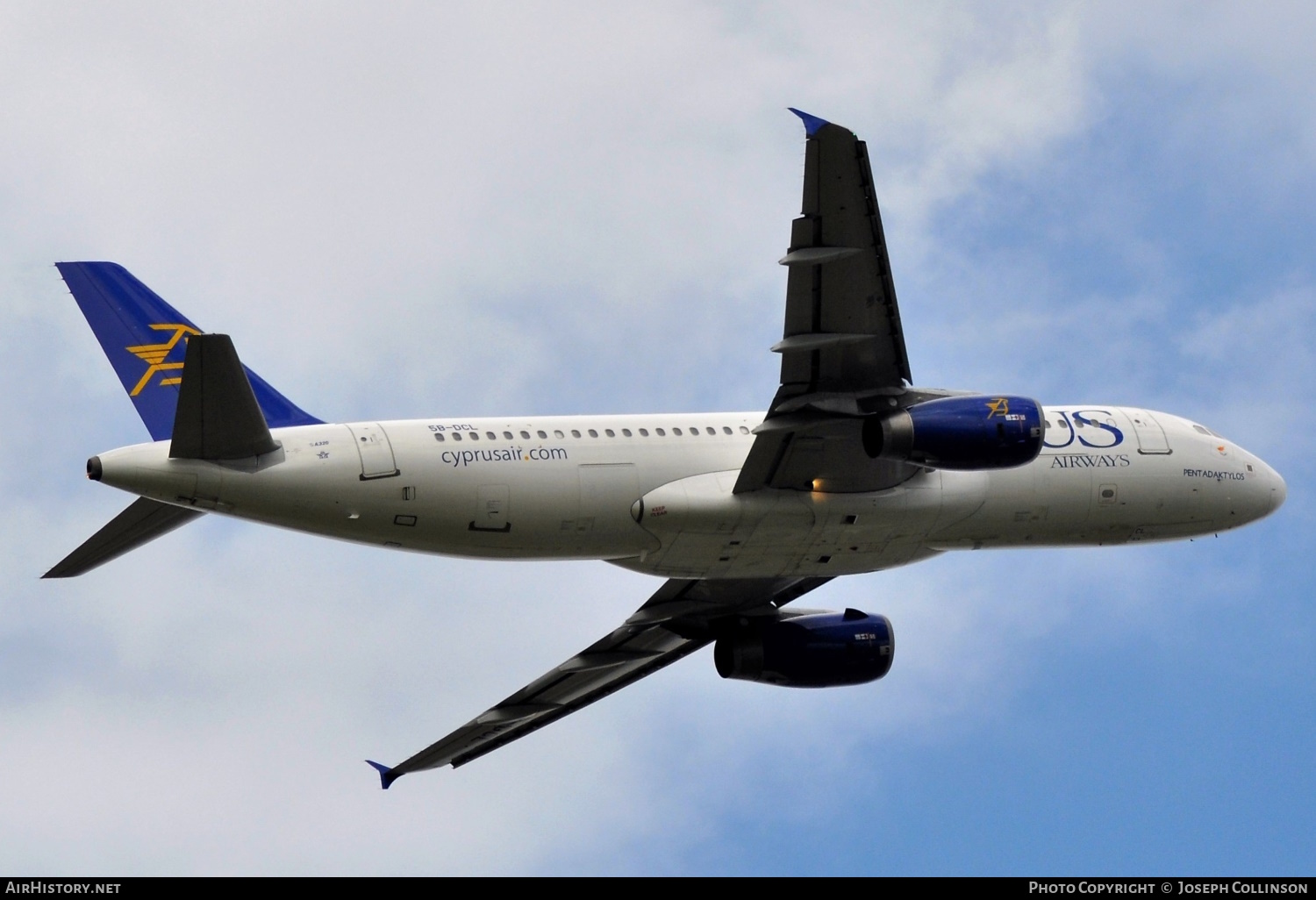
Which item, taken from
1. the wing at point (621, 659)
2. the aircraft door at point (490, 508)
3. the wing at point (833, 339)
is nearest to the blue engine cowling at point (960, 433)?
the wing at point (833, 339)

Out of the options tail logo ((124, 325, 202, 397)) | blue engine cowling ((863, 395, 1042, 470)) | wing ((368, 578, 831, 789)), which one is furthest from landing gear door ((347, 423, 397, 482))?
wing ((368, 578, 831, 789))

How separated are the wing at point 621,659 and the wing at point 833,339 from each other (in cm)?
655

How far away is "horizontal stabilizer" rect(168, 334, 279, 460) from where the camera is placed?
1216 inches

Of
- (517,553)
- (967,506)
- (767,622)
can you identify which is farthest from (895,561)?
(517,553)

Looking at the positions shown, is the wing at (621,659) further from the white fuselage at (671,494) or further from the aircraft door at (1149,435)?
the aircraft door at (1149,435)

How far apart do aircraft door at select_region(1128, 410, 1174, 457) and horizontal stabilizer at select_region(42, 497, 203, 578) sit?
64.7ft

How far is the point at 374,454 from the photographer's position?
1340 inches

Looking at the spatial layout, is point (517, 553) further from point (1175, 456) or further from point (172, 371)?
point (1175, 456)

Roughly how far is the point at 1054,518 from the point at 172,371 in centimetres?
1799

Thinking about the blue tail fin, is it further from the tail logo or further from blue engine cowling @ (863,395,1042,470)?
blue engine cowling @ (863,395,1042,470)

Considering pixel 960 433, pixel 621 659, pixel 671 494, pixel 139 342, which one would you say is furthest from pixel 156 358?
pixel 960 433

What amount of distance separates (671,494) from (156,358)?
1017cm

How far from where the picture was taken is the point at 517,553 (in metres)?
35.6
